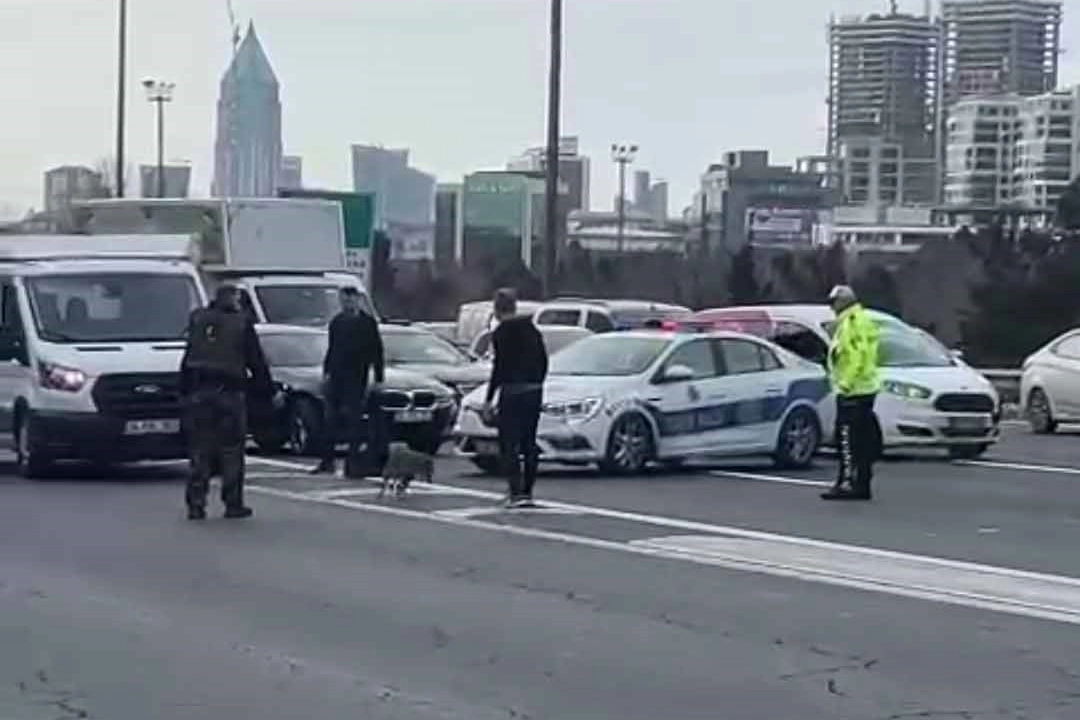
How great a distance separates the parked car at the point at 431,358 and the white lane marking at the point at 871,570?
29.9ft

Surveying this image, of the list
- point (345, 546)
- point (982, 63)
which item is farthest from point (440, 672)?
point (982, 63)

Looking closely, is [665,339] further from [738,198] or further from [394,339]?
[738,198]

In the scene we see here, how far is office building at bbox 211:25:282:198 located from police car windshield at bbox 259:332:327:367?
35.7 meters

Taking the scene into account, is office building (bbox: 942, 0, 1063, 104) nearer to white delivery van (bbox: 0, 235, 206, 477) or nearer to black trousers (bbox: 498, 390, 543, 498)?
white delivery van (bbox: 0, 235, 206, 477)

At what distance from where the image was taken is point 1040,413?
30062 mm

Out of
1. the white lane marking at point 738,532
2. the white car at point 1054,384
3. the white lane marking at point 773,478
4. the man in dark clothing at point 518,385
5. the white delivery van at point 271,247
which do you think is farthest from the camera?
the white car at point 1054,384

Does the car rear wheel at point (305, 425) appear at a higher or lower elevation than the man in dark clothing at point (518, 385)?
lower

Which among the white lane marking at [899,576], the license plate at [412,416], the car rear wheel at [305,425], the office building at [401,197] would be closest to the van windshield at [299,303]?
the car rear wheel at [305,425]

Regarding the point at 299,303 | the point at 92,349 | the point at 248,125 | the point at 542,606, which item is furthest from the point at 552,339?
the point at 248,125

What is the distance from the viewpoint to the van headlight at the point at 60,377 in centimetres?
2102

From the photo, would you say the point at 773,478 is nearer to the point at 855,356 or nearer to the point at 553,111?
the point at 855,356

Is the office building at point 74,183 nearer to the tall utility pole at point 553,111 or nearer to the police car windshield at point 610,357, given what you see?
the tall utility pole at point 553,111

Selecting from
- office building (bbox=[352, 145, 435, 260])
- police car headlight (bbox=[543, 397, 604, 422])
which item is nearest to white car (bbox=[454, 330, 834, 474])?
police car headlight (bbox=[543, 397, 604, 422])

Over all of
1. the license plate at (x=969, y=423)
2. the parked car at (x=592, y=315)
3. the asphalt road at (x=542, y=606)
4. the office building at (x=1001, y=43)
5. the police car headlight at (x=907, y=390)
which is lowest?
the asphalt road at (x=542, y=606)
